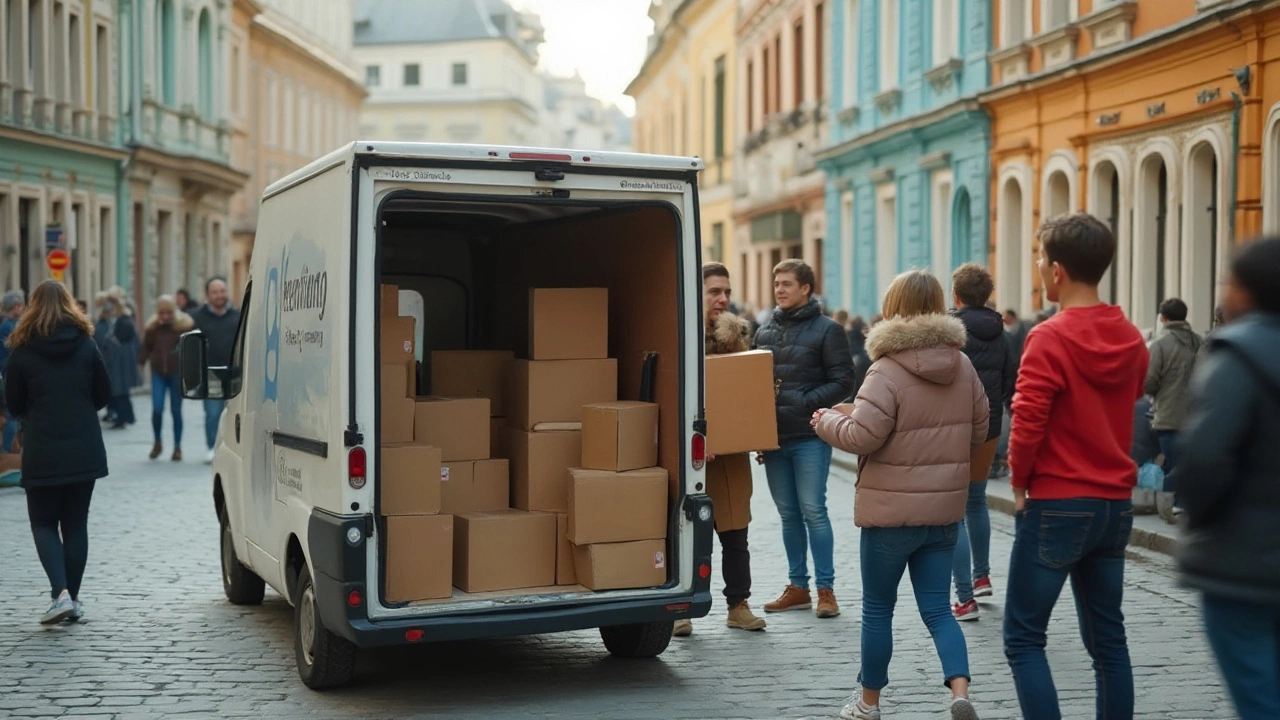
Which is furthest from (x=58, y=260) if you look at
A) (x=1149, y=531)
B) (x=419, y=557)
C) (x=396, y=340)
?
(x=419, y=557)

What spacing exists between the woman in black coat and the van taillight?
2644 millimetres

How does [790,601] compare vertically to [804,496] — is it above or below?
below

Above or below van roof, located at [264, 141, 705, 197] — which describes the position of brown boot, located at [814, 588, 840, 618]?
below

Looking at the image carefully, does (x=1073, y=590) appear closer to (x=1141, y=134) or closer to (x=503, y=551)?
(x=503, y=551)

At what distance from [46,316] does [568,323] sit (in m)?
2.94

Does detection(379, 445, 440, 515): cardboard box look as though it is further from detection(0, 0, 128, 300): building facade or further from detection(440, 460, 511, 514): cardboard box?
detection(0, 0, 128, 300): building facade

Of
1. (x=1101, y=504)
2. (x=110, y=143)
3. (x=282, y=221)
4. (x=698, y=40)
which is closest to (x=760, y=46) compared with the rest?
(x=698, y=40)

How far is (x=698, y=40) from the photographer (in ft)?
165

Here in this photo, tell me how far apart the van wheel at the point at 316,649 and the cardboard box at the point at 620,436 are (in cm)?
134

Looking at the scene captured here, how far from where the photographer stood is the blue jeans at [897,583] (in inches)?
255

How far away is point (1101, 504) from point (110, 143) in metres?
33.7

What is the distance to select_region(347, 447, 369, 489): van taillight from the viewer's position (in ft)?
22.3

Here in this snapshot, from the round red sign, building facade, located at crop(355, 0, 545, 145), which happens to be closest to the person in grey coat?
the round red sign

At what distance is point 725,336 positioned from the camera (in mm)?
8695
